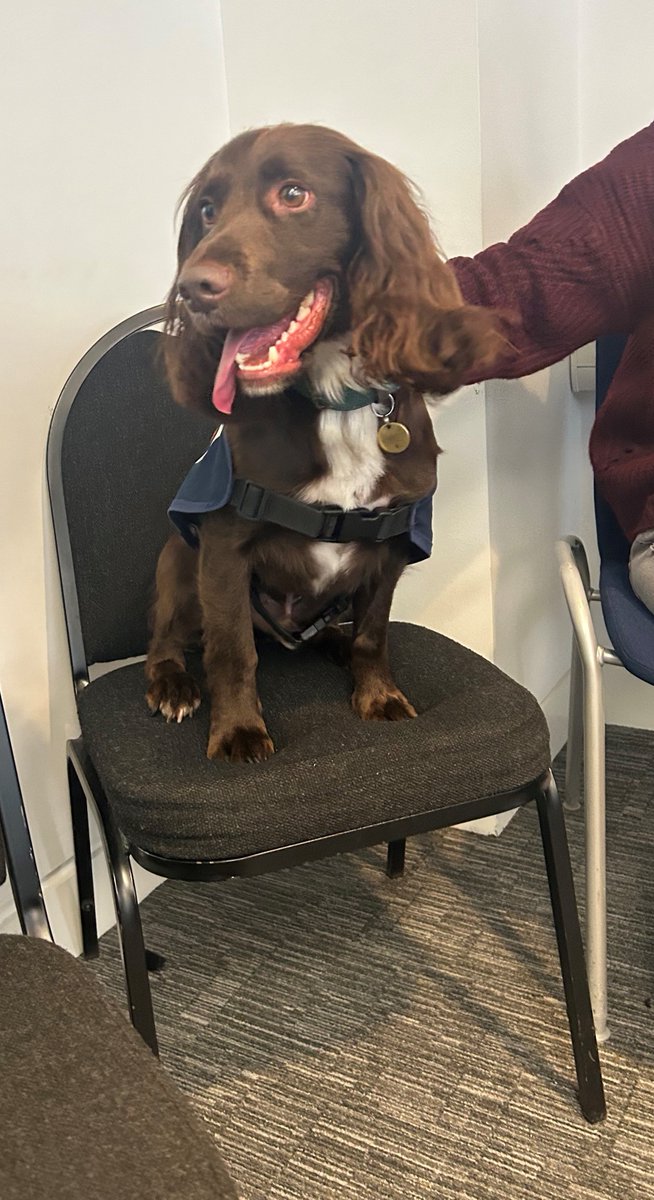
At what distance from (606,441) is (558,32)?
0.80 m

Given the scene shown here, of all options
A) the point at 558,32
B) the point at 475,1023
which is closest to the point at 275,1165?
the point at 475,1023

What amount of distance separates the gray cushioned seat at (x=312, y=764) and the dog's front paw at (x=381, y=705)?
0.02 meters

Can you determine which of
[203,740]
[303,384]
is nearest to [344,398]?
[303,384]

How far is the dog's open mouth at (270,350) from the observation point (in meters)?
0.82

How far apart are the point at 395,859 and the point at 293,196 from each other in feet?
3.62

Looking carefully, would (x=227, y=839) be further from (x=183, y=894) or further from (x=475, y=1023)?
(x=183, y=894)

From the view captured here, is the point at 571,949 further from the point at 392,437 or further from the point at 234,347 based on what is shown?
the point at 234,347

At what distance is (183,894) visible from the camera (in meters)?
1.60

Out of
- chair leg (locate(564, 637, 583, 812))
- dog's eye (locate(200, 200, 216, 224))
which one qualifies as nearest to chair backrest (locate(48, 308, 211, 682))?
dog's eye (locate(200, 200, 216, 224))

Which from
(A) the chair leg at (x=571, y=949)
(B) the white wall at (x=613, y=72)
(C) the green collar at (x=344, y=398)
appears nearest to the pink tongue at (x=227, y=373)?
(C) the green collar at (x=344, y=398)

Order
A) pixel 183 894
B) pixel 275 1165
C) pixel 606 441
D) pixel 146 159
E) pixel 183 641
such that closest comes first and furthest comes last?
pixel 275 1165
pixel 183 641
pixel 606 441
pixel 146 159
pixel 183 894

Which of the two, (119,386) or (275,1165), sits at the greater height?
(119,386)

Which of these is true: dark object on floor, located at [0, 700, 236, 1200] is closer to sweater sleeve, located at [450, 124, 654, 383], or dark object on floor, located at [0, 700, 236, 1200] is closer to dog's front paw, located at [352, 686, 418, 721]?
dog's front paw, located at [352, 686, 418, 721]

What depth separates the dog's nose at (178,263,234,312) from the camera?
0.77 metres
